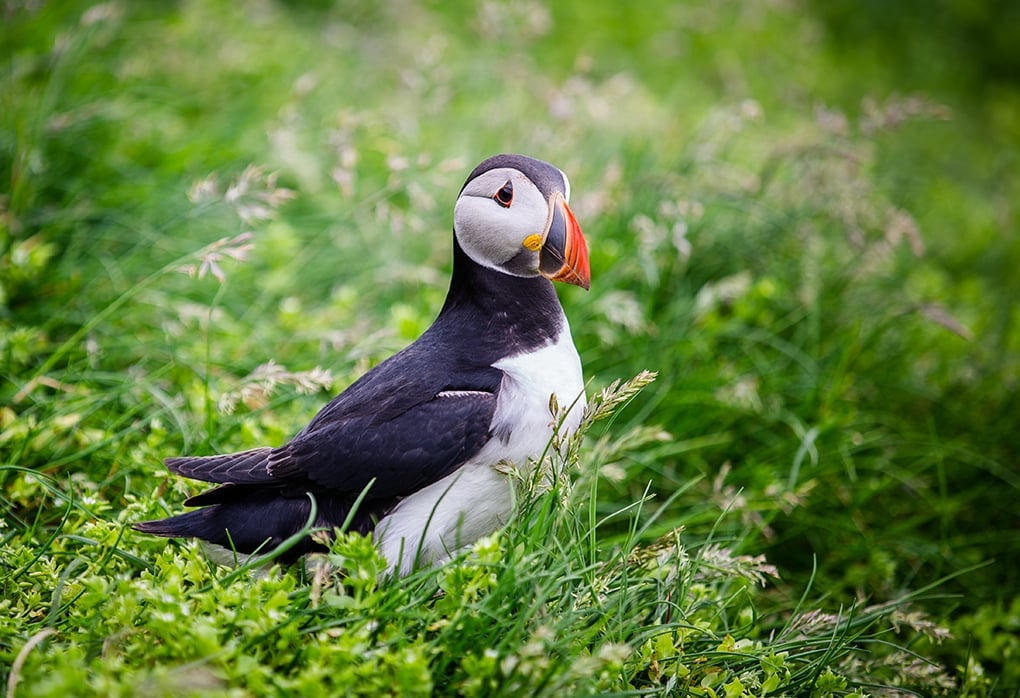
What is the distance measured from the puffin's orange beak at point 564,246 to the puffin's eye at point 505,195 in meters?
0.12

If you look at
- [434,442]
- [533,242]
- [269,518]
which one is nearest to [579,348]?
[533,242]

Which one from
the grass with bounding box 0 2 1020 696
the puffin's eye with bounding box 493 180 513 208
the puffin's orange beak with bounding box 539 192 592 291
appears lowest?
the grass with bounding box 0 2 1020 696

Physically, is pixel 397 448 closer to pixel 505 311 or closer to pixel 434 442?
pixel 434 442

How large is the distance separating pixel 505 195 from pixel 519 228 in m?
0.11

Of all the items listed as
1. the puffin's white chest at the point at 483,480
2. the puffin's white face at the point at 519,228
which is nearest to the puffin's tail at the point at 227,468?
the puffin's white chest at the point at 483,480

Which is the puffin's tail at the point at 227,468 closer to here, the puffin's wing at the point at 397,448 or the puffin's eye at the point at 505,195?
the puffin's wing at the point at 397,448

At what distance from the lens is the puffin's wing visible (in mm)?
2457

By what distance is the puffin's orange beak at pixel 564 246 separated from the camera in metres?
2.52

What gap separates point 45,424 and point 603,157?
3341 mm

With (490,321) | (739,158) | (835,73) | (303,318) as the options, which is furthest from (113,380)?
(835,73)

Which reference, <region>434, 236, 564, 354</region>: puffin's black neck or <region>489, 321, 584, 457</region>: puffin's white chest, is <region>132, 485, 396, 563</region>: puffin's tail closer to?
<region>489, 321, 584, 457</region>: puffin's white chest

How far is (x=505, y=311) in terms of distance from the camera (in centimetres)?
271

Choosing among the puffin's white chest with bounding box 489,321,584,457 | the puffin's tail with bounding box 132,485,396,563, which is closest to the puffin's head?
the puffin's white chest with bounding box 489,321,584,457

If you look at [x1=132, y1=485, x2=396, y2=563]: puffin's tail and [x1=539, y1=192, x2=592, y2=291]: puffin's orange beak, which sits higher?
[x1=539, y1=192, x2=592, y2=291]: puffin's orange beak
